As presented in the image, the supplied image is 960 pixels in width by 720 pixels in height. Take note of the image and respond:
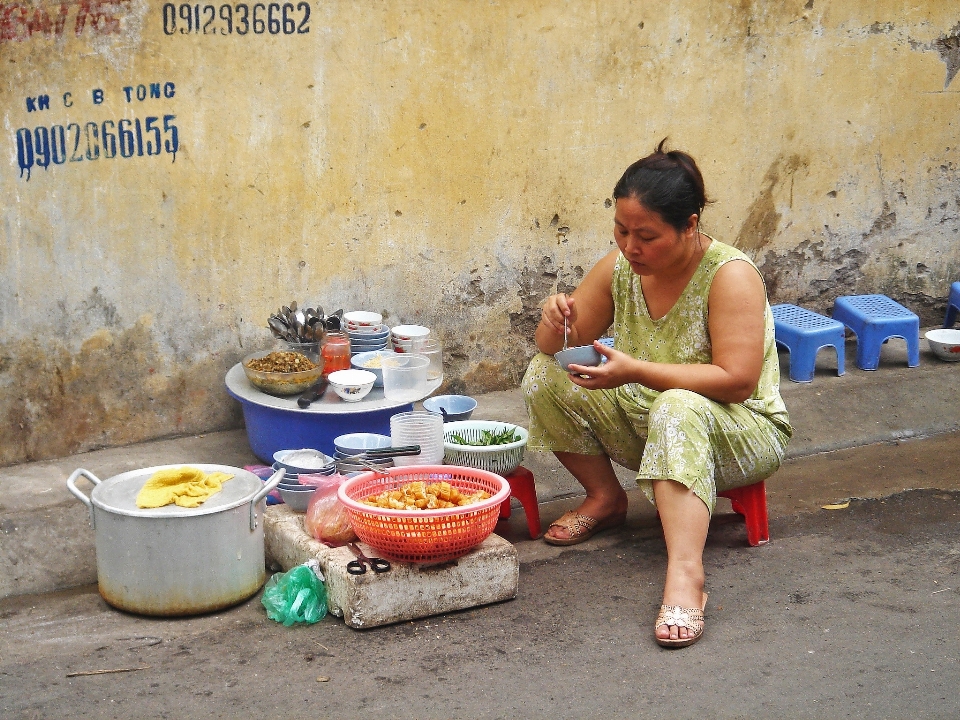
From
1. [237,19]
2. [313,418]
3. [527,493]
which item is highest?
[237,19]

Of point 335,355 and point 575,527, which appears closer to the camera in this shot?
point 575,527

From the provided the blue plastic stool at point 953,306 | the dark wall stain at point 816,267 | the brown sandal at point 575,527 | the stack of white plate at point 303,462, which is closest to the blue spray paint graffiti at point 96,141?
the stack of white plate at point 303,462

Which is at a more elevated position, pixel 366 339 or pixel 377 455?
pixel 366 339

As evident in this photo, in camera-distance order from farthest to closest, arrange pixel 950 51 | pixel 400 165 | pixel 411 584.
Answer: pixel 950 51
pixel 400 165
pixel 411 584

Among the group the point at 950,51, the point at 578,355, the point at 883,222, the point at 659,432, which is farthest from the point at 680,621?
the point at 950,51

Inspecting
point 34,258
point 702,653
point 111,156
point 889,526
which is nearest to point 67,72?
point 111,156

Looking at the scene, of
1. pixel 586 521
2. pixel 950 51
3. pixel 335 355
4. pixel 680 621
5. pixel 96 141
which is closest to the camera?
pixel 680 621

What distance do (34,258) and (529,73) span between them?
235cm

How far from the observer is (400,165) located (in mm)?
5141

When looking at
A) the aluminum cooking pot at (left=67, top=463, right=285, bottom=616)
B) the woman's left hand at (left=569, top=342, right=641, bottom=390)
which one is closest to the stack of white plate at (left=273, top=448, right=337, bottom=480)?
the aluminum cooking pot at (left=67, top=463, right=285, bottom=616)

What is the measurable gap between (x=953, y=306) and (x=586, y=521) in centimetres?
326

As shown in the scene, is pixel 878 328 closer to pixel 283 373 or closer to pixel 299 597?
pixel 283 373

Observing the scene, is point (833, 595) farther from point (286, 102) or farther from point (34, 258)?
point (34, 258)

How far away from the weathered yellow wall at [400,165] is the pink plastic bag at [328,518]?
1.33 m
